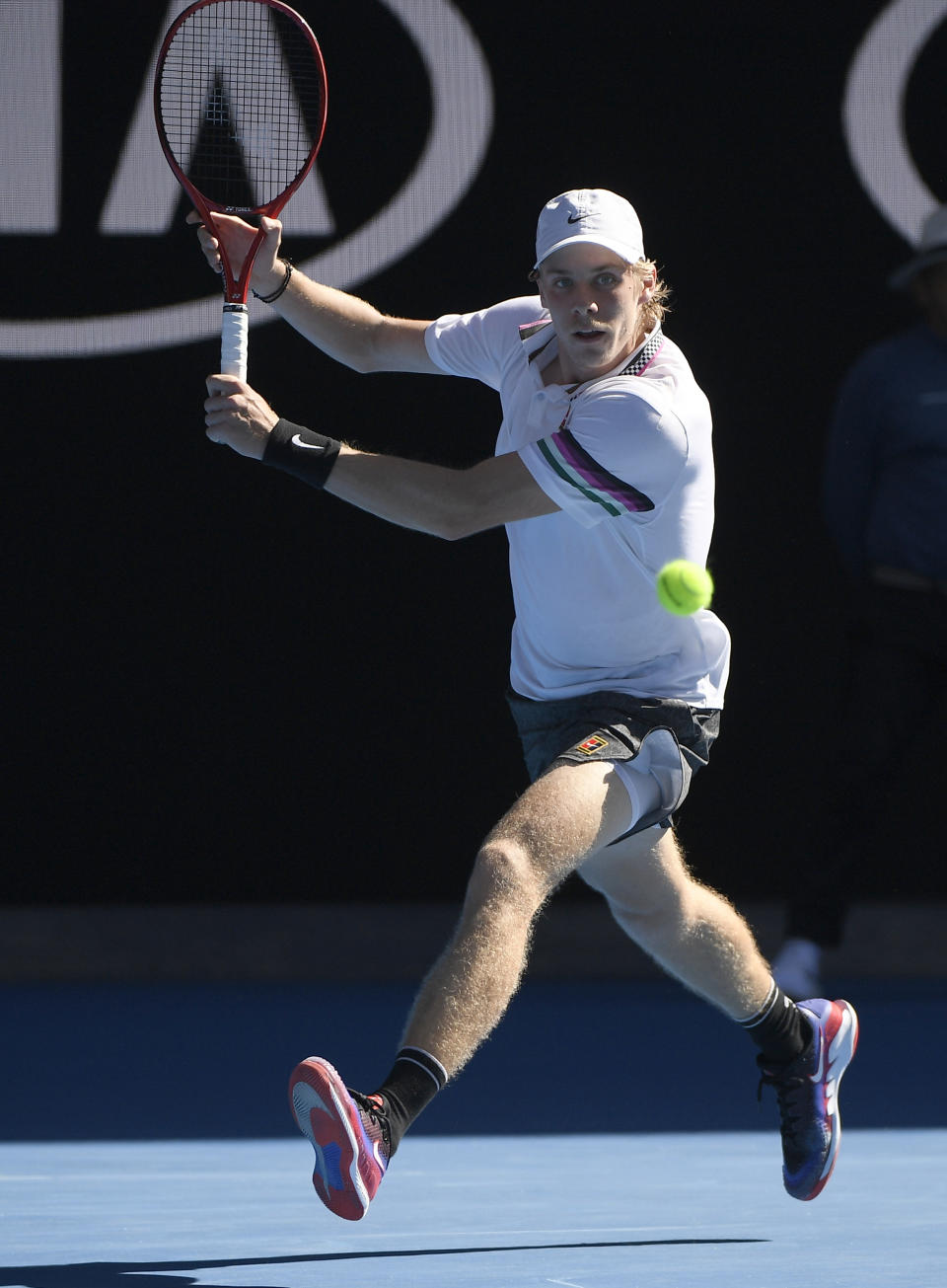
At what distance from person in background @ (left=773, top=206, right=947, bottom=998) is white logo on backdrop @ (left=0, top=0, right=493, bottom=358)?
120cm

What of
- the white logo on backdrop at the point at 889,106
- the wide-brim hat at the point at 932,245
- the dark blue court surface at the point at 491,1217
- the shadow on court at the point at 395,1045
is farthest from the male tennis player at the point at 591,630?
the white logo on backdrop at the point at 889,106

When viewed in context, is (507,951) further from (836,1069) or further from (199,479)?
(199,479)

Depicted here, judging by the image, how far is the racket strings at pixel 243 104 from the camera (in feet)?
15.9

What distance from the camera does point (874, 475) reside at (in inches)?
214

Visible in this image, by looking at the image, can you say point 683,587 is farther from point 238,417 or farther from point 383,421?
point 383,421

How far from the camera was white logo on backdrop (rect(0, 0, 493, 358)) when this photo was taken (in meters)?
5.41

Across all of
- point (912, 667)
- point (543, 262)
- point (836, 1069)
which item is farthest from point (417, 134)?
point (836, 1069)

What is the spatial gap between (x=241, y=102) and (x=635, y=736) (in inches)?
90.0

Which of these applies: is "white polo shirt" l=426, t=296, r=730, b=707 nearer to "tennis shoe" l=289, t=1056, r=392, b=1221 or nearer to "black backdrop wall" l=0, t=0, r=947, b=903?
"tennis shoe" l=289, t=1056, r=392, b=1221

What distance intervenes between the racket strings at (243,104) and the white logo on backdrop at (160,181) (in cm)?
19

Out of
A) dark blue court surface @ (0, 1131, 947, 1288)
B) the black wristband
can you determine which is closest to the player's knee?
dark blue court surface @ (0, 1131, 947, 1288)

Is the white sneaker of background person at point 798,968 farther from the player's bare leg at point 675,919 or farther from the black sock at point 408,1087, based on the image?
the black sock at point 408,1087

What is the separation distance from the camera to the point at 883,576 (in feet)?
17.5

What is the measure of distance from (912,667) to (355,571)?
146 cm
